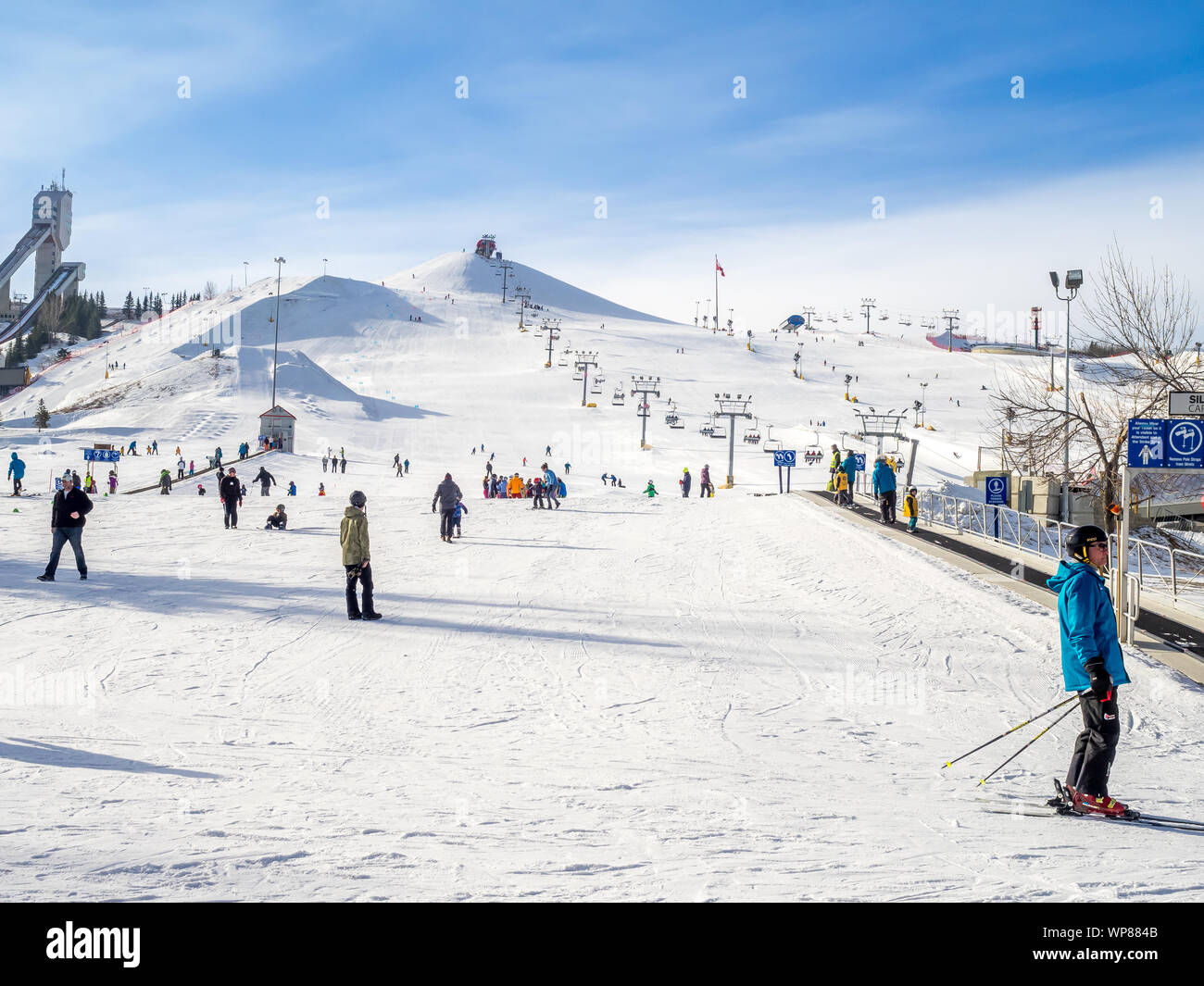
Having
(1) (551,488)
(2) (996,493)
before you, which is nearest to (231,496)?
(1) (551,488)

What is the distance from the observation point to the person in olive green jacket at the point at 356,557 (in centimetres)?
1071

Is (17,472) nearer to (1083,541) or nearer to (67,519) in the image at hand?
(67,519)

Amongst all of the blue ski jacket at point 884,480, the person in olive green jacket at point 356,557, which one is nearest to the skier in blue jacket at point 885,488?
the blue ski jacket at point 884,480

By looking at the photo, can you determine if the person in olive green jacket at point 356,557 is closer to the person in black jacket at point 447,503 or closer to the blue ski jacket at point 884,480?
the person in black jacket at point 447,503

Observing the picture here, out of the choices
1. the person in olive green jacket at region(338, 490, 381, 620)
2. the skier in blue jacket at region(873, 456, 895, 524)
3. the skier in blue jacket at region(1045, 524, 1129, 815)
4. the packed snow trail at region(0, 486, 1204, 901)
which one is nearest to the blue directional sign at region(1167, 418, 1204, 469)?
the packed snow trail at region(0, 486, 1204, 901)

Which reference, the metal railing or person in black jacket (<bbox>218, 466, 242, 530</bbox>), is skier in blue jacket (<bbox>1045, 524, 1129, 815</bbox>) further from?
person in black jacket (<bbox>218, 466, 242, 530</bbox>)

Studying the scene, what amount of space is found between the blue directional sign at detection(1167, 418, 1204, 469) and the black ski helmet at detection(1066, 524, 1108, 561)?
4.75 meters

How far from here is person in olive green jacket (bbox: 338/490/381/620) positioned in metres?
10.7

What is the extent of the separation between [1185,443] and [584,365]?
7434 cm

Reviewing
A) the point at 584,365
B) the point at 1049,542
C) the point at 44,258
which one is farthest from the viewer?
the point at 44,258

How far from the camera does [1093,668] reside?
4824mm
